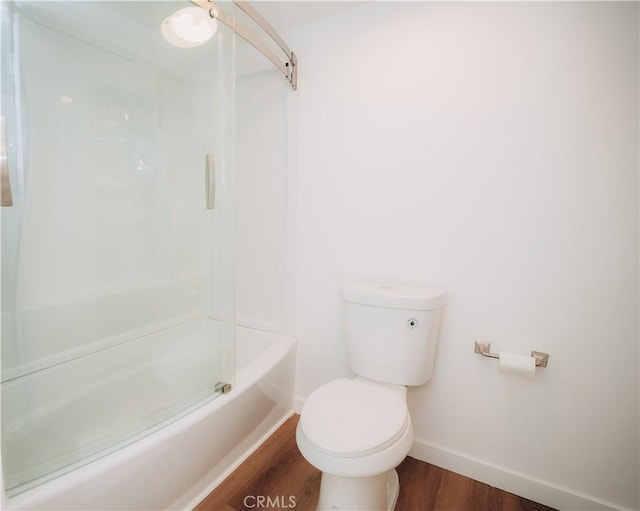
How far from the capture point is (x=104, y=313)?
1472 millimetres

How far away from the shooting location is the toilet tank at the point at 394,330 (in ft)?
4.02

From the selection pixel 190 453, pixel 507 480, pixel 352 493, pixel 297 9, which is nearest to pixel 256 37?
pixel 297 9

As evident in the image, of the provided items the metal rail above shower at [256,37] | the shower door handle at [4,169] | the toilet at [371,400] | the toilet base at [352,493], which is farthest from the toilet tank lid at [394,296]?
the shower door handle at [4,169]

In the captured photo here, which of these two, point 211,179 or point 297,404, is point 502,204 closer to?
point 211,179

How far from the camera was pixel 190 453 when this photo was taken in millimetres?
1068

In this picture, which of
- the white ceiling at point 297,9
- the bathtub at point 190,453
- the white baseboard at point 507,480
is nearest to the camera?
the bathtub at point 190,453

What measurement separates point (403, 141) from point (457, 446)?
136 cm

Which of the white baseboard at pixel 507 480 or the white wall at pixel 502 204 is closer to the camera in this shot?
the white wall at pixel 502 204

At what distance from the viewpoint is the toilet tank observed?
4.02ft

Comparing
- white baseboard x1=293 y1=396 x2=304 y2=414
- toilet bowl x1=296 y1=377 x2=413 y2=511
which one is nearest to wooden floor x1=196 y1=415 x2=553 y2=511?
toilet bowl x1=296 y1=377 x2=413 y2=511

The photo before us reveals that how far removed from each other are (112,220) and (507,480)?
2.09 meters

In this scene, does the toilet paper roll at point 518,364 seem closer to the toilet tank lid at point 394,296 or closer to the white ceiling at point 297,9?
the toilet tank lid at point 394,296

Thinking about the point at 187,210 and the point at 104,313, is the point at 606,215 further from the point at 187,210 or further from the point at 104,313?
the point at 104,313

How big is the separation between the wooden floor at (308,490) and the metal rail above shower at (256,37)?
5.90ft
